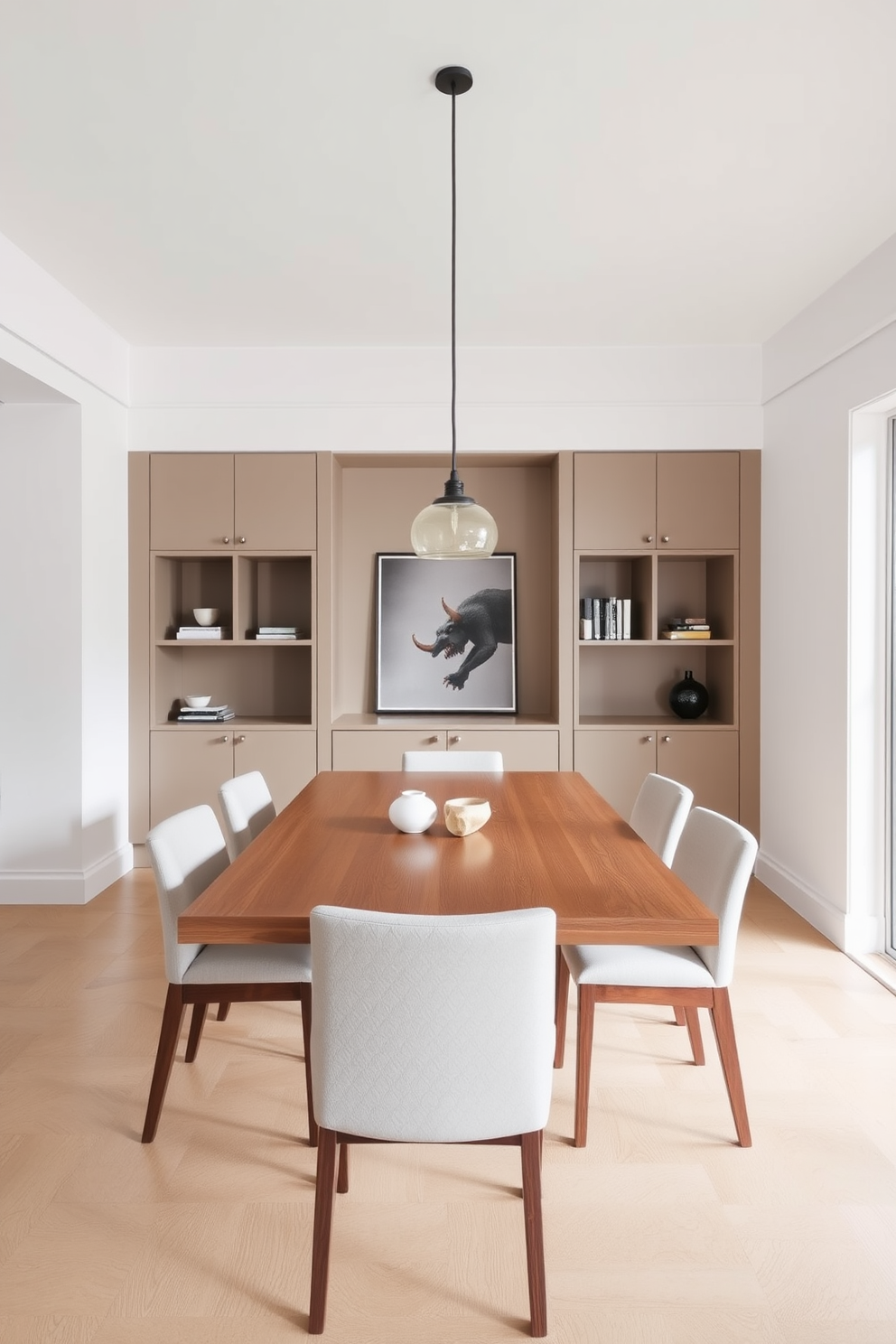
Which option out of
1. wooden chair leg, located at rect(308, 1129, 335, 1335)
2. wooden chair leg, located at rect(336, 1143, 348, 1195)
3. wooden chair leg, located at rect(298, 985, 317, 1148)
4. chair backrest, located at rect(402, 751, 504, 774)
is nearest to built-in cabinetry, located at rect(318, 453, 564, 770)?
chair backrest, located at rect(402, 751, 504, 774)

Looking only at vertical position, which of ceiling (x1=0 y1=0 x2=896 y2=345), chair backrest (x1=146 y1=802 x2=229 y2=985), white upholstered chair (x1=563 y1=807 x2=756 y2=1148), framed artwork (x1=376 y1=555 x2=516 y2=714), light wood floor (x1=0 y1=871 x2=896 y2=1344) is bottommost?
light wood floor (x1=0 y1=871 x2=896 y2=1344)

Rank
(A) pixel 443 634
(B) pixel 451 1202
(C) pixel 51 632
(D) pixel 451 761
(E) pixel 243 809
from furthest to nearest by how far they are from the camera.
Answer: (A) pixel 443 634 < (C) pixel 51 632 < (D) pixel 451 761 < (E) pixel 243 809 < (B) pixel 451 1202

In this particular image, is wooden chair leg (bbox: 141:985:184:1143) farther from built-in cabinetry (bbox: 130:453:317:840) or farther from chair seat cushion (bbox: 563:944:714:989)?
built-in cabinetry (bbox: 130:453:317:840)

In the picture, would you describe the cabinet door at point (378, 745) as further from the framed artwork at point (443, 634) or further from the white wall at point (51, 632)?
the white wall at point (51, 632)

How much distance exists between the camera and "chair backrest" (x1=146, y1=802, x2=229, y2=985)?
7.32 ft

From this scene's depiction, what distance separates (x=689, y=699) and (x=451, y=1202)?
328cm

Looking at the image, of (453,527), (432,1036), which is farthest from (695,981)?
(453,527)

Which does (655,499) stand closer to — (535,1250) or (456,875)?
(456,875)

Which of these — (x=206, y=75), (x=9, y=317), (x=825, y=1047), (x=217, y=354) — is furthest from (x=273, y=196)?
(x=825, y=1047)

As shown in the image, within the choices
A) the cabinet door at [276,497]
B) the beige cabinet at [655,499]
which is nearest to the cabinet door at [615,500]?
the beige cabinet at [655,499]

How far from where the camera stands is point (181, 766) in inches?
188

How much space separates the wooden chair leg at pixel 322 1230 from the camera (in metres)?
1.66

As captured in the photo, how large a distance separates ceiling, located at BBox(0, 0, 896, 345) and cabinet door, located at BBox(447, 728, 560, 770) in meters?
2.09

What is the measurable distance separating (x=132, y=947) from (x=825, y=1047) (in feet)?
8.70
